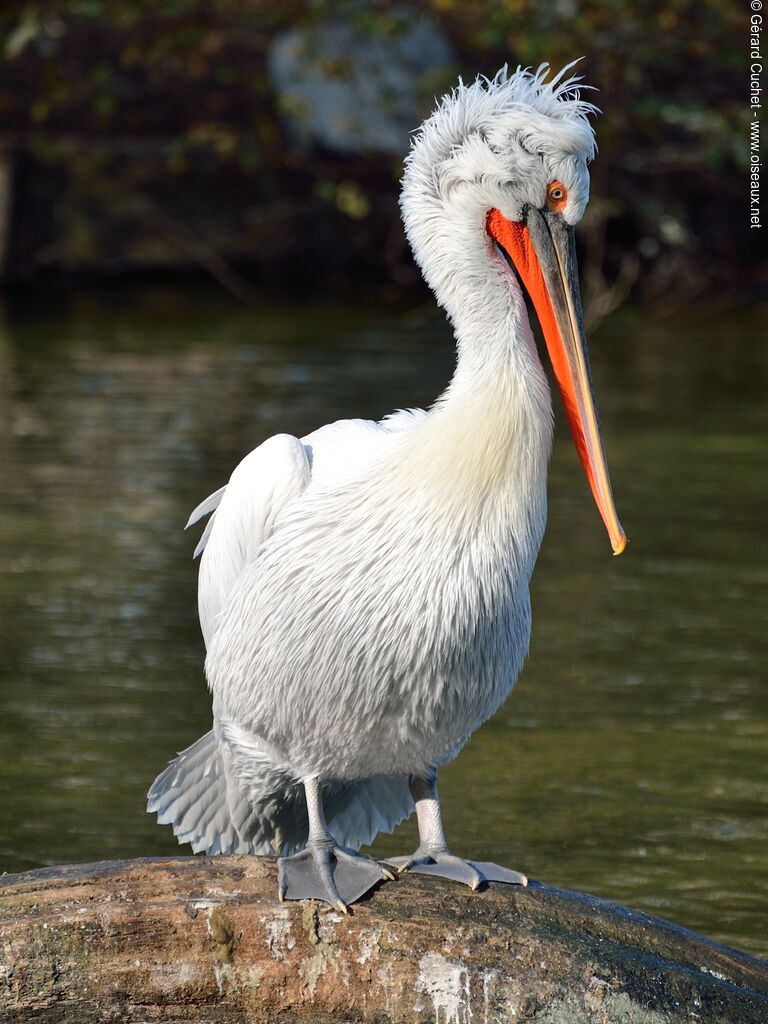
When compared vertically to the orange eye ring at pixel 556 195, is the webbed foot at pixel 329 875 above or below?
below

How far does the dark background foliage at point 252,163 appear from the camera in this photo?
1397 cm

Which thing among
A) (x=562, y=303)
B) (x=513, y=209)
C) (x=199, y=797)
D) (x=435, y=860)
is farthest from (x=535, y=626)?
(x=513, y=209)

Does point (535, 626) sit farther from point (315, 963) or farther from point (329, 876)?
point (315, 963)

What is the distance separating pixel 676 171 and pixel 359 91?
9.70 ft

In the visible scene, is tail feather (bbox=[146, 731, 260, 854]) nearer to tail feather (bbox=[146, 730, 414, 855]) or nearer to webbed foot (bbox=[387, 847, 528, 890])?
tail feather (bbox=[146, 730, 414, 855])

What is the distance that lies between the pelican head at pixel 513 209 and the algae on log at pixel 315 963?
0.74 metres

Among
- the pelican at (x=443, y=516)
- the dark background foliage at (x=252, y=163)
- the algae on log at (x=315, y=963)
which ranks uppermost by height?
the dark background foliage at (x=252, y=163)

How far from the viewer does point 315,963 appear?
3.03 meters

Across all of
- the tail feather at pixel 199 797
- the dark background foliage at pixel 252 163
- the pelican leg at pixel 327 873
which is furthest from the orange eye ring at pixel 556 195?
the dark background foliage at pixel 252 163

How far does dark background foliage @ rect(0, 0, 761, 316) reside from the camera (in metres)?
14.0

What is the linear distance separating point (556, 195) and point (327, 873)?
132 centimetres

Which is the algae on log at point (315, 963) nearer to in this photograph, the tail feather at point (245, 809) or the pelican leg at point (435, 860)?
the pelican leg at point (435, 860)

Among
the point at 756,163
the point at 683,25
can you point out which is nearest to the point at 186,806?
the point at 756,163

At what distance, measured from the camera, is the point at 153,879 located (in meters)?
3.08
